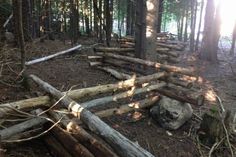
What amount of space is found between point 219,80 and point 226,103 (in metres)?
3.55

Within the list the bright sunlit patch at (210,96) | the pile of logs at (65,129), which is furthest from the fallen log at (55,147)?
the bright sunlit patch at (210,96)

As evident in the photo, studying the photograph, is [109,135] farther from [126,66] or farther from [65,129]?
[126,66]

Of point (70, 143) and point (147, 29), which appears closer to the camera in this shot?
point (70, 143)

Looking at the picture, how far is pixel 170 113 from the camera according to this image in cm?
738

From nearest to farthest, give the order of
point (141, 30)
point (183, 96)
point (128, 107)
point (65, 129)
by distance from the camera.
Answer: point (65, 129) → point (128, 107) → point (183, 96) → point (141, 30)

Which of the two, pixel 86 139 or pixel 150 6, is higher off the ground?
pixel 150 6

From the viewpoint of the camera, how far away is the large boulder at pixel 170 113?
24.2 feet

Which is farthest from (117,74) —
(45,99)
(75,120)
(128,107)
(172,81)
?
(45,99)

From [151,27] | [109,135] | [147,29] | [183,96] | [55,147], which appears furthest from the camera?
[147,29]

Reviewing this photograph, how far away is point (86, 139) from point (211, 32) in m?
14.7

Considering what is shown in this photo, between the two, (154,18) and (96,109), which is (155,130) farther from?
(154,18)

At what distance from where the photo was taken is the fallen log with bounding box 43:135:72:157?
476 centimetres

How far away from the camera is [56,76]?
33.7 feet

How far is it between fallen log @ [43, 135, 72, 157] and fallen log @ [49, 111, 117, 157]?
0.97 ft
